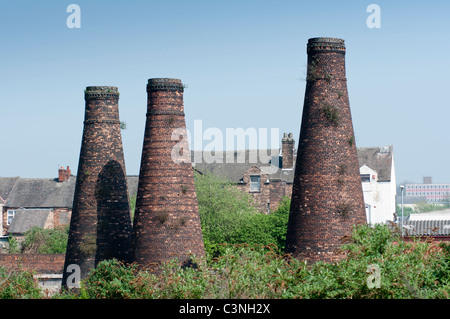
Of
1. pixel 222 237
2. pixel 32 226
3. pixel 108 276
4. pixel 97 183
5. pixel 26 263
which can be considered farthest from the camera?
pixel 32 226

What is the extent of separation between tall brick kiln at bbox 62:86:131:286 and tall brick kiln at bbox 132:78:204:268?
11.1ft

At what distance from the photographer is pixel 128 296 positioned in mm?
23234

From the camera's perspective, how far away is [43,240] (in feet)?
196

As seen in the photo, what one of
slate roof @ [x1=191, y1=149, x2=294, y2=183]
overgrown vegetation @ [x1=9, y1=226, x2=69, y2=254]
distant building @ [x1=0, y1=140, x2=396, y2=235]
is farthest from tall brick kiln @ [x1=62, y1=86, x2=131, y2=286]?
slate roof @ [x1=191, y1=149, x2=294, y2=183]

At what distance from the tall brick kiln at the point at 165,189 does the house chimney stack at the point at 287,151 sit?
36186 mm

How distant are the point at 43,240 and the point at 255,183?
17.8m

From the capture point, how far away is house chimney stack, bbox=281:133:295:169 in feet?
216

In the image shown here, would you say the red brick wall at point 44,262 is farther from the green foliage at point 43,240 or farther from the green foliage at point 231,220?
the green foliage at point 43,240

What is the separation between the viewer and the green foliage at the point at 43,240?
5747cm

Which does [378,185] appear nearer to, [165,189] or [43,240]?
[43,240]

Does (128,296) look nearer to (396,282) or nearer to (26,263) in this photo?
(396,282)

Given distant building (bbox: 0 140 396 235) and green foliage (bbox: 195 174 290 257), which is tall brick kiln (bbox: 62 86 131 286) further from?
distant building (bbox: 0 140 396 235)
